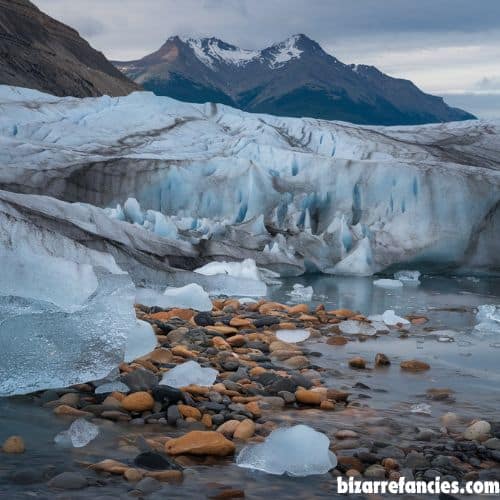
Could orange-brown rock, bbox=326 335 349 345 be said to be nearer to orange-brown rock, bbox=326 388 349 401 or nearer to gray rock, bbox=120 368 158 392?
orange-brown rock, bbox=326 388 349 401

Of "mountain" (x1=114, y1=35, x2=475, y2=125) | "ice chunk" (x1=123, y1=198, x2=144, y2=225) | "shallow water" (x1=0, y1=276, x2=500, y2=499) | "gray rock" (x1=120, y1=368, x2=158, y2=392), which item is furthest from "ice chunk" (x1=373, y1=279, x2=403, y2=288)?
"mountain" (x1=114, y1=35, x2=475, y2=125)

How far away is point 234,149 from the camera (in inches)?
637

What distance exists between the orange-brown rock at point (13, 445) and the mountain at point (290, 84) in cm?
10366

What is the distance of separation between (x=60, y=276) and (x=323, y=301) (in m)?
5.78

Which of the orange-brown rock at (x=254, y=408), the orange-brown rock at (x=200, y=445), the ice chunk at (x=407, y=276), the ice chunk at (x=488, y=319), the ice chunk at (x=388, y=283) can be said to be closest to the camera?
the orange-brown rock at (x=200, y=445)

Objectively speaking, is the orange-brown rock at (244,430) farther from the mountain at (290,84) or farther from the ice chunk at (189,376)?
the mountain at (290,84)

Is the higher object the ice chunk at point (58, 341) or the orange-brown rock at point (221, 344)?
the ice chunk at point (58, 341)

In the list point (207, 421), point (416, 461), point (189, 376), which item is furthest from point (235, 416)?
point (416, 461)

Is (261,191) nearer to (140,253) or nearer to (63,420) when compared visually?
(140,253)

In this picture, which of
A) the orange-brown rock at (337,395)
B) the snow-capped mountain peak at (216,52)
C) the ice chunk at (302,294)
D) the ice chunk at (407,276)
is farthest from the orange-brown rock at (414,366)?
the snow-capped mountain peak at (216,52)

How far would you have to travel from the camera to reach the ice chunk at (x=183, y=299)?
8133mm

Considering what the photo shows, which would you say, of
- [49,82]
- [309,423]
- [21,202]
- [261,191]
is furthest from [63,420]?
[49,82]

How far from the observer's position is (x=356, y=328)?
313 inches

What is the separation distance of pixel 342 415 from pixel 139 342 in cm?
133
